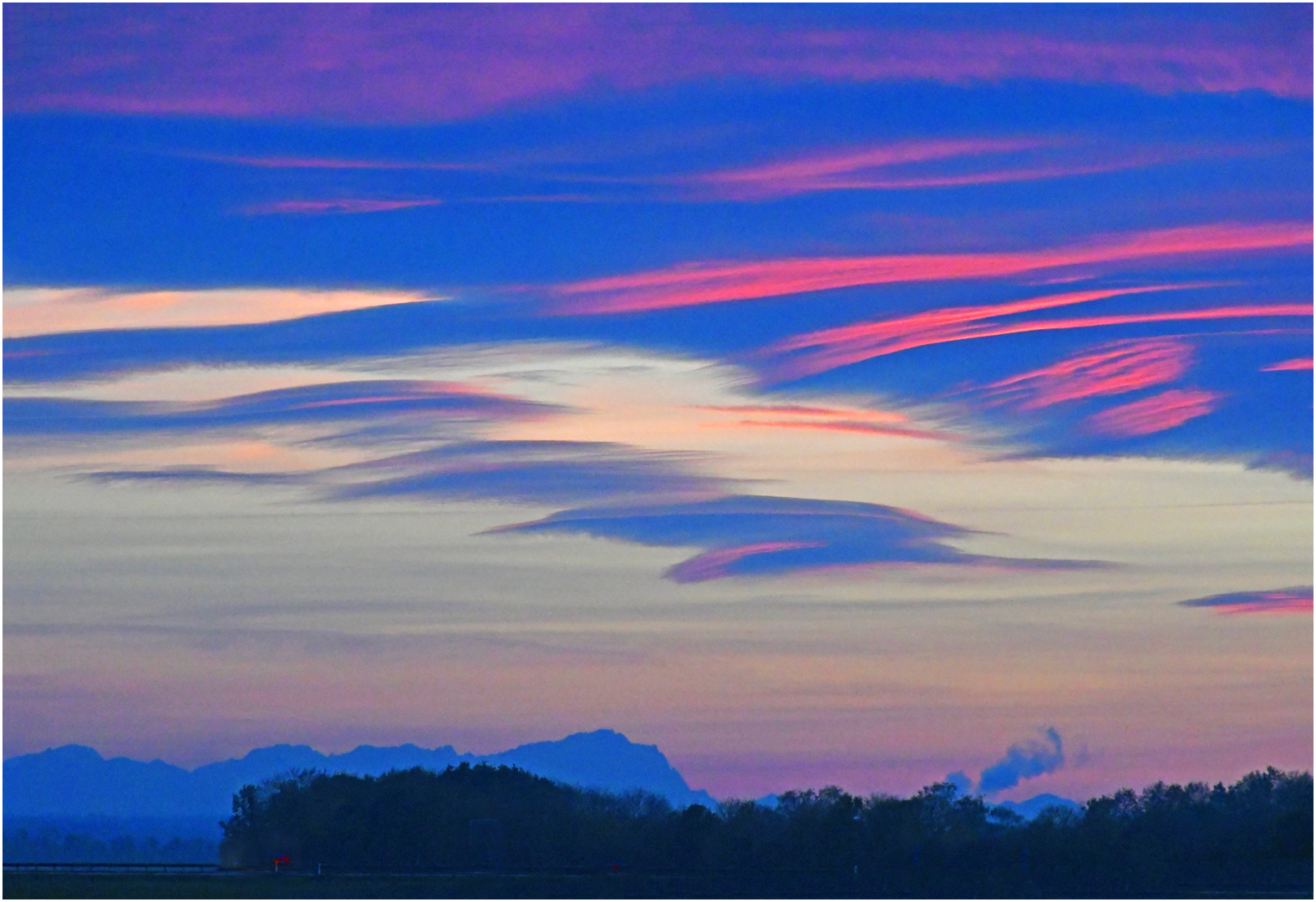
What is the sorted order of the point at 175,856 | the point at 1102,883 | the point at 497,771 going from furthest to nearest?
1. the point at 175,856
2. the point at 497,771
3. the point at 1102,883

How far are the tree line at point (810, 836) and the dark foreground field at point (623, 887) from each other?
0.18 metres

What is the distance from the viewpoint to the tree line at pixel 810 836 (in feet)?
187

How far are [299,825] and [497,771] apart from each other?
1359 cm

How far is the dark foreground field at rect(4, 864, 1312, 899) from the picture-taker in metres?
54.3

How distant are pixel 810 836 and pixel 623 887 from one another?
954cm

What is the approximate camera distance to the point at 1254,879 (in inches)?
2153

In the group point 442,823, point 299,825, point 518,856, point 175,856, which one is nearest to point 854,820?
point 518,856

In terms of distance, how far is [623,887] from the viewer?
5709 centimetres

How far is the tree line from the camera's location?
57.1 m

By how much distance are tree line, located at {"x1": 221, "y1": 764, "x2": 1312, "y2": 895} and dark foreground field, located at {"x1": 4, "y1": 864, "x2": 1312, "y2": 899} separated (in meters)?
0.18

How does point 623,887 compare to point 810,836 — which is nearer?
point 623,887

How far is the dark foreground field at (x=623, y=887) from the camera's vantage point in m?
54.3

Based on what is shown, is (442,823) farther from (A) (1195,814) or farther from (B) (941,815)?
(A) (1195,814)

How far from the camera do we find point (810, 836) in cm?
6372
